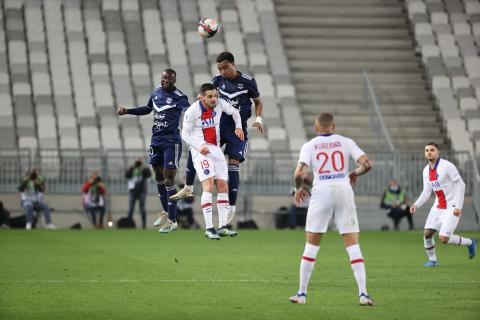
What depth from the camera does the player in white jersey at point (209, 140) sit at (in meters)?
16.8

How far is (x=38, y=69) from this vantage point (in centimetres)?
3662

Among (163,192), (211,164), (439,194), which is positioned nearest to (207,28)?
(211,164)

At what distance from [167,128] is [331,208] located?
689 centimetres

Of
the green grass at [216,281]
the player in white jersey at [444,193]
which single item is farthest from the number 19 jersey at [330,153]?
the player in white jersey at [444,193]

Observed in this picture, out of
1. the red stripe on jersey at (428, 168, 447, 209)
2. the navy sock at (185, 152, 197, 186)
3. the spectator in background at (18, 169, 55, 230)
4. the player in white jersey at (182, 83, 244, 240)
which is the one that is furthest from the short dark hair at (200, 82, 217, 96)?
the spectator in background at (18, 169, 55, 230)

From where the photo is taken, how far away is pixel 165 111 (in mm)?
18422

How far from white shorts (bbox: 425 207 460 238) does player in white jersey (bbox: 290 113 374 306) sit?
23.5 ft

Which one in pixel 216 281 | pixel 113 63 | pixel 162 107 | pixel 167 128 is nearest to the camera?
pixel 216 281

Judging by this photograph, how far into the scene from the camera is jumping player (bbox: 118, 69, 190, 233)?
18250mm

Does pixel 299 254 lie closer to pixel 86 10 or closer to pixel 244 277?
pixel 244 277

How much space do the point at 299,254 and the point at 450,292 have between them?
709cm

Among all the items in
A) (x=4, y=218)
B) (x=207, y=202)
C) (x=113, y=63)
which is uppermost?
(x=113, y=63)

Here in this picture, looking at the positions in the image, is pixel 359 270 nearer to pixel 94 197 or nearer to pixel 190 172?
pixel 190 172

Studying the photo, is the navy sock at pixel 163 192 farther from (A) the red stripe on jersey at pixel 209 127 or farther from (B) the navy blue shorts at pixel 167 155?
(A) the red stripe on jersey at pixel 209 127
